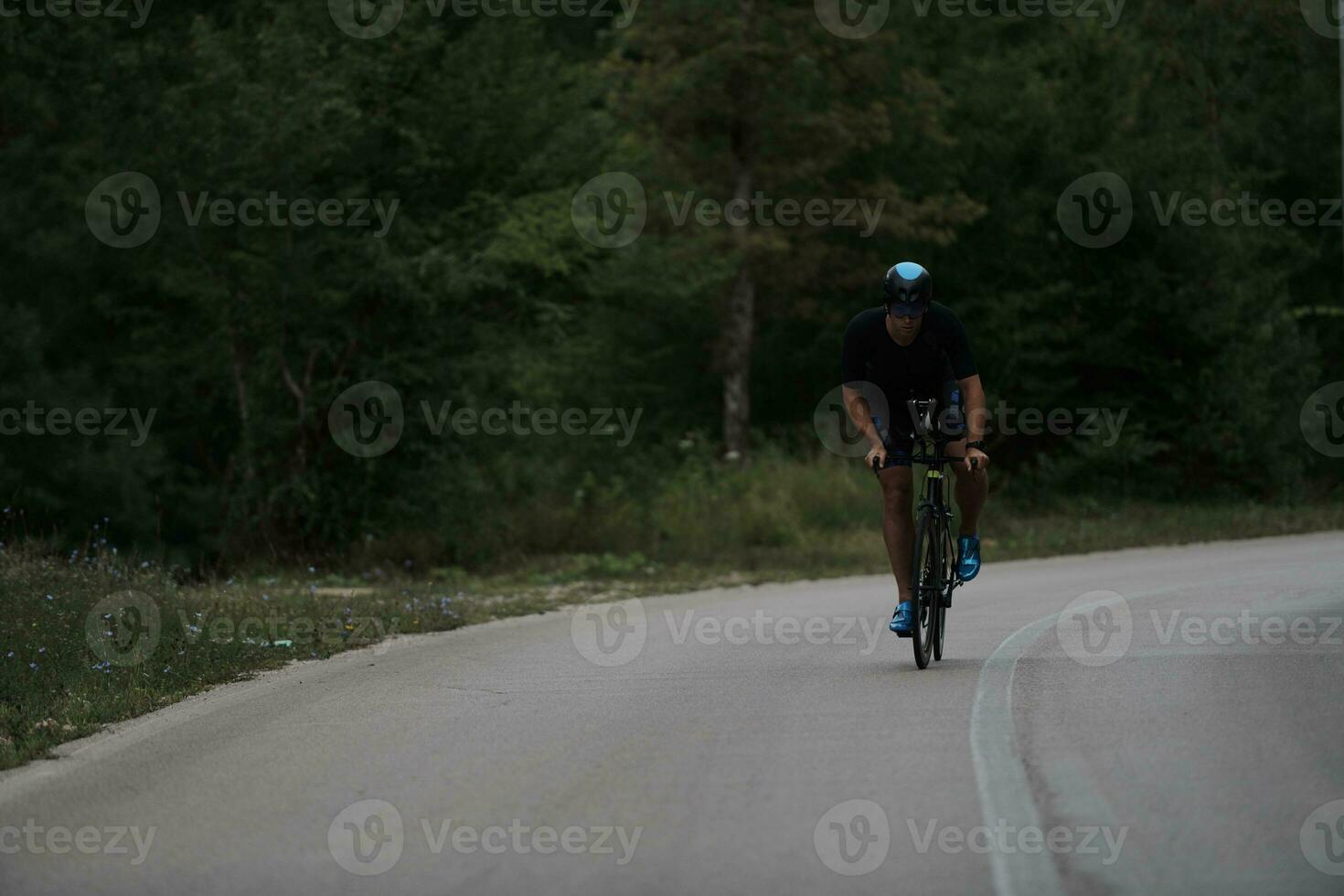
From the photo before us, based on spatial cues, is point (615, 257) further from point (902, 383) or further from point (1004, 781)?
point (1004, 781)

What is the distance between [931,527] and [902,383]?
2.80 feet

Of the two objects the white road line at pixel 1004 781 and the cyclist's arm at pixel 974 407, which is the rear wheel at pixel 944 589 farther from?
Result: the cyclist's arm at pixel 974 407

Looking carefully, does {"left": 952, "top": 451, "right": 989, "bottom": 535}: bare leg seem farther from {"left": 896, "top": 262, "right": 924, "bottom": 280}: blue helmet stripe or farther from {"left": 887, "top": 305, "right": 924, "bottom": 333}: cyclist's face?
{"left": 896, "top": 262, "right": 924, "bottom": 280}: blue helmet stripe

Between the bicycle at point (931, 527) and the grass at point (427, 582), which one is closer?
the bicycle at point (931, 527)

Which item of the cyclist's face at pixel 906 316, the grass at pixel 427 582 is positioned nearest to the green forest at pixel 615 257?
the grass at pixel 427 582

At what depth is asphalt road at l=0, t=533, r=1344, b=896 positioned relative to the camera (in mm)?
5730

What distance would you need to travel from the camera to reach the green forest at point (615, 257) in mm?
23016

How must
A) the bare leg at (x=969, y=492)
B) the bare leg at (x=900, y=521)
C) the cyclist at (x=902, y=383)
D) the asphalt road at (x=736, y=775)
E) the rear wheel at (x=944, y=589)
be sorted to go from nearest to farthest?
the asphalt road at (x=736, y=775), the cyclist at (x=902, y=383), the bare leg at (x=900, y=521), the rear wheel at (x=944, y=589), the bare leg at (x=969, y=492)

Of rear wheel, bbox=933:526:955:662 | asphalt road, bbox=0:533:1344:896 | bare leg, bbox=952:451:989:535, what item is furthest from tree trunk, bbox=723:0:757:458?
rear wheel, bbox=933:526:955:662

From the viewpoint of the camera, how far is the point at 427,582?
60.6 feet

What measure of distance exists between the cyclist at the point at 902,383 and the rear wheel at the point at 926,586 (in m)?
0.09

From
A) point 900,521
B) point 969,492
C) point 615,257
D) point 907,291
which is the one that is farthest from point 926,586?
point 615,257

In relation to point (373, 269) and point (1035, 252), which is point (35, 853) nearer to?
point (373, 269)

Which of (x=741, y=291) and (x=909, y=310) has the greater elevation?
(x=741, y=291)
